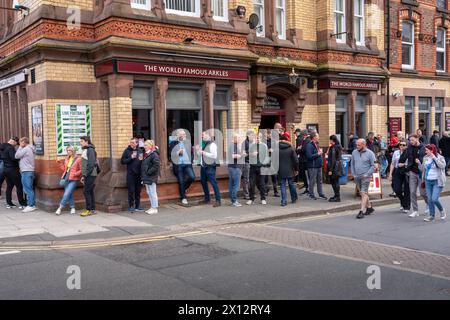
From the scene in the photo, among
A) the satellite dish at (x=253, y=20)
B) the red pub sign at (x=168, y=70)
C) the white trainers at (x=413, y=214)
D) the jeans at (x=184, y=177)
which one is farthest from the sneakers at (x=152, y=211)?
the satellite dish at (x=253, y=20)

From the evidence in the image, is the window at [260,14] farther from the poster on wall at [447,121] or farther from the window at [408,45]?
the poster on wall at [447,121]

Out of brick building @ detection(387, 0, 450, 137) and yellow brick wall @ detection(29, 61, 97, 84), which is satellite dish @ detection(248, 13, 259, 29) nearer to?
yellow brick wall @ detection(29, 61, 97, 84)

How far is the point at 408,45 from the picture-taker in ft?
74.0

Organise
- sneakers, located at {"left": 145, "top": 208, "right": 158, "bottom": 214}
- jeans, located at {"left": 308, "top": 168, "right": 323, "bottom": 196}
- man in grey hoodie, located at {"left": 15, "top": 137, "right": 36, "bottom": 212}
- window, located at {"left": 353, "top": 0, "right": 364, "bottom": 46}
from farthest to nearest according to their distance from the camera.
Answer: window, located at {"left": 353, "top": 0, "right": 364, "bottom": 46} → jeans, located at {"left": 308, "top": 168, "right": 323, "bottom": 196} → man in grey hoodie, located at {"left": 15, "top": 137, "right": 36, "bottom": 212} → sneakers, located at {"left": 145, "top": 208, "right": 158, "bottom": 214}

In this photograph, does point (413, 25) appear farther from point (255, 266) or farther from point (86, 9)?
point (255, 266)

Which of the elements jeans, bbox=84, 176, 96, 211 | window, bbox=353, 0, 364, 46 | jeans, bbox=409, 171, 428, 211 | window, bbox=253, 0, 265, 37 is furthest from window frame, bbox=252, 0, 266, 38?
jeans, bbox=84, 176, 96, 211

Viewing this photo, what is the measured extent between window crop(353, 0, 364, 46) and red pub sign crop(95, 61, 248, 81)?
6.58m

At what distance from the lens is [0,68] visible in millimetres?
15781

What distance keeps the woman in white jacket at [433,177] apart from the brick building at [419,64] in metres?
10.4

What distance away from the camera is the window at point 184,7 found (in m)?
13.9

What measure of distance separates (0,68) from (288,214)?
997 cm

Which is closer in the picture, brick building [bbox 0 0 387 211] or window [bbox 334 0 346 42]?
brick building [bbox 0 0 387 211]

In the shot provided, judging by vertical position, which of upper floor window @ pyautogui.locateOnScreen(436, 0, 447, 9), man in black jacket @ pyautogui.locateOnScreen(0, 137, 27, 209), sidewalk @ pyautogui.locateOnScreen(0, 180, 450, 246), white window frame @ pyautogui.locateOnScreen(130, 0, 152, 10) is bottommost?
sidewalk @ pyautogui.locateOnScreen(0, 180, 450, 246)

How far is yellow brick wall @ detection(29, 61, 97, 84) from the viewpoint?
41.8 feet
